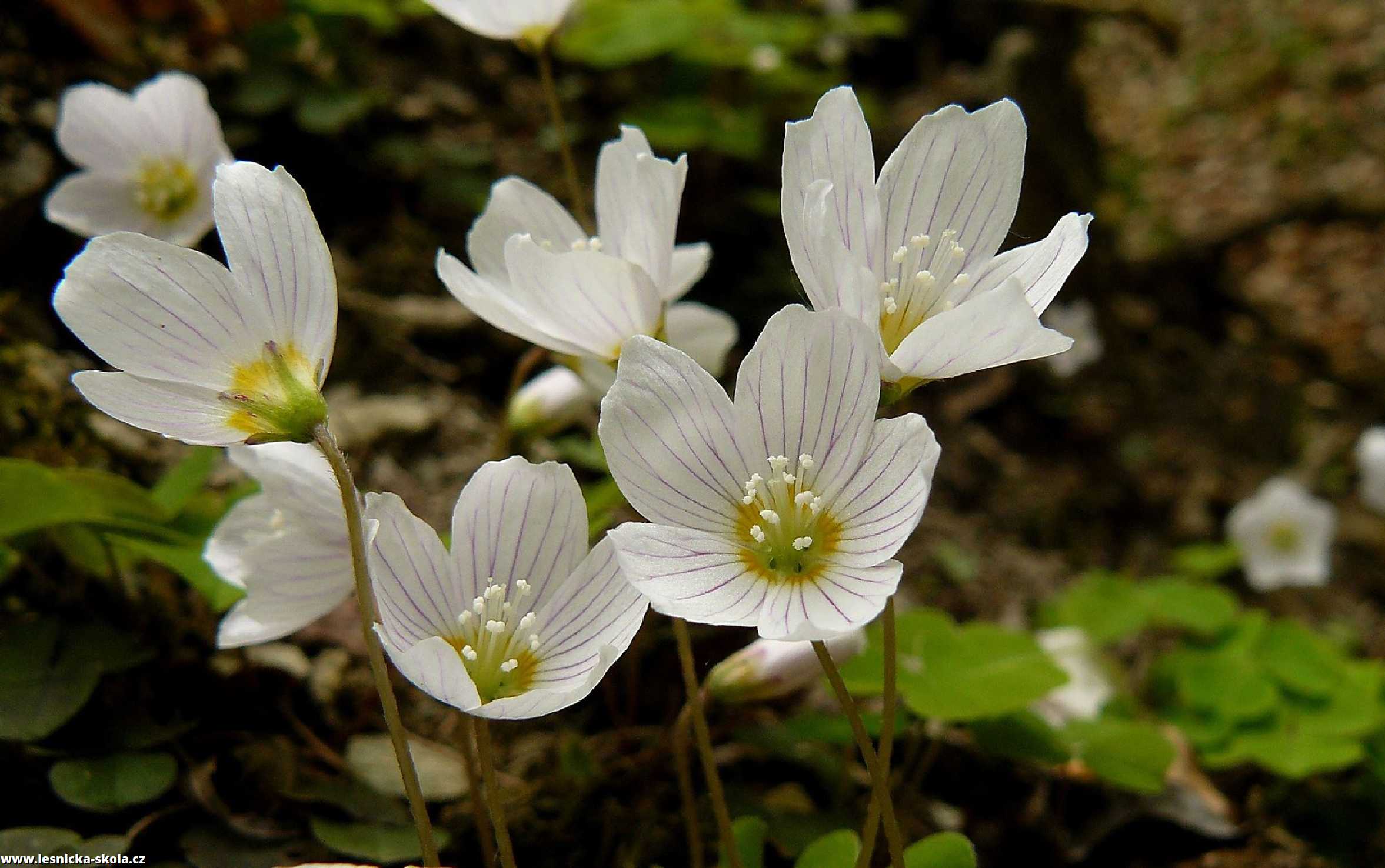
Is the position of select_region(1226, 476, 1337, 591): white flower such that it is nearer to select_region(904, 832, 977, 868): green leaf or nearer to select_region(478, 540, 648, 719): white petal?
select_region(904, 832, 977, 868): green leaf

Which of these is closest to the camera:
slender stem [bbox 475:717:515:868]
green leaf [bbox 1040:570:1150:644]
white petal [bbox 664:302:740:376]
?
slender stem [bbox 475:717:515:868]

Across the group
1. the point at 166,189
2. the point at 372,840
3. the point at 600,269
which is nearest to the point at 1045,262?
the point at 600,269

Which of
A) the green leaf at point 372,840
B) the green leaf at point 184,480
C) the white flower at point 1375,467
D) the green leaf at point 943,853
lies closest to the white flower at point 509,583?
the green leaf at point 372,840

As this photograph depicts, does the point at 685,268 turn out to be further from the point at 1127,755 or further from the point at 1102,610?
the point at 1102,610

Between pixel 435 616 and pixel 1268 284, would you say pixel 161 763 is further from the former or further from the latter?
pixel 1268 284

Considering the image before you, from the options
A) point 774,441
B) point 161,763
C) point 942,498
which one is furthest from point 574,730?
point 942,498

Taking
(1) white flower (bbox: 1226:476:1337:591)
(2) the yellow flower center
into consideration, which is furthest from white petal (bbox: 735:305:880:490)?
(1) white flower (bbox: 1226:476:1337:591)
